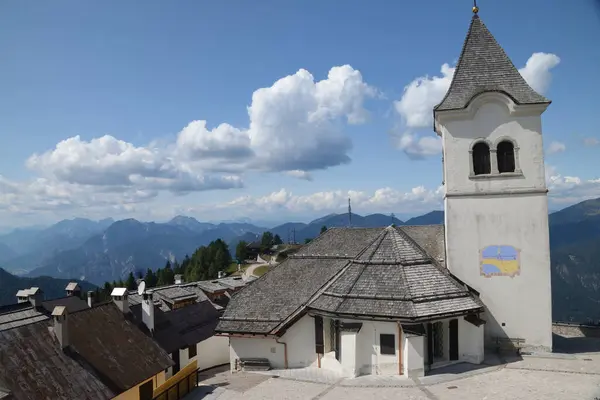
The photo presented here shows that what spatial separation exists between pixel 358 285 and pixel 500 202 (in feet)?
26.1

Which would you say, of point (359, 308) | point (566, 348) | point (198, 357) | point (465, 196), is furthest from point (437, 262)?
point (198, 357)

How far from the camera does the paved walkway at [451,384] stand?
17188 mm

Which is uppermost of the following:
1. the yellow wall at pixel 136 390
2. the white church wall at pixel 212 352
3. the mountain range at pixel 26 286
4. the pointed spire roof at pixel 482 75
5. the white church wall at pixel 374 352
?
the pointed spire roof at pixel 482 75

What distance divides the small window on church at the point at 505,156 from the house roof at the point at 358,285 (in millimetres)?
4995

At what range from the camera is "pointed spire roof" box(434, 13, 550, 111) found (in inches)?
898

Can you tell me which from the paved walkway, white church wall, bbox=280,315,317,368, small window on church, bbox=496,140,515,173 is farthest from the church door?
small window on church, bbox=496,140,515,173

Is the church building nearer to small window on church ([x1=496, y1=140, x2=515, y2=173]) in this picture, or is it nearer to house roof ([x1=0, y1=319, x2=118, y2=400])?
small window on church ([x1=496, y1=140, x2=515, y2=173])

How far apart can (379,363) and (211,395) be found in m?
6.98

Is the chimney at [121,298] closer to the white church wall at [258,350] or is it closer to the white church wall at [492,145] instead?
the white church wall at [258,350]

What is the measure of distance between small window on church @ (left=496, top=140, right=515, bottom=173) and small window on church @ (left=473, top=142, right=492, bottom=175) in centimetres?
55

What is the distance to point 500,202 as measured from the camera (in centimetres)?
2264

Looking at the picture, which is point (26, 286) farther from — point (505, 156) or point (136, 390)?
point (505, 156)

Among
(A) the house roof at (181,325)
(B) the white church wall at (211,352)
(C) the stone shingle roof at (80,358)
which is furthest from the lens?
(B) the white church wall at (211,352)

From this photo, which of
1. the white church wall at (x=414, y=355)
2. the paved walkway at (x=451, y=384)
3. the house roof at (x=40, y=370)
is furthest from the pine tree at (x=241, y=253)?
the house roof at (x=40, y=370)
